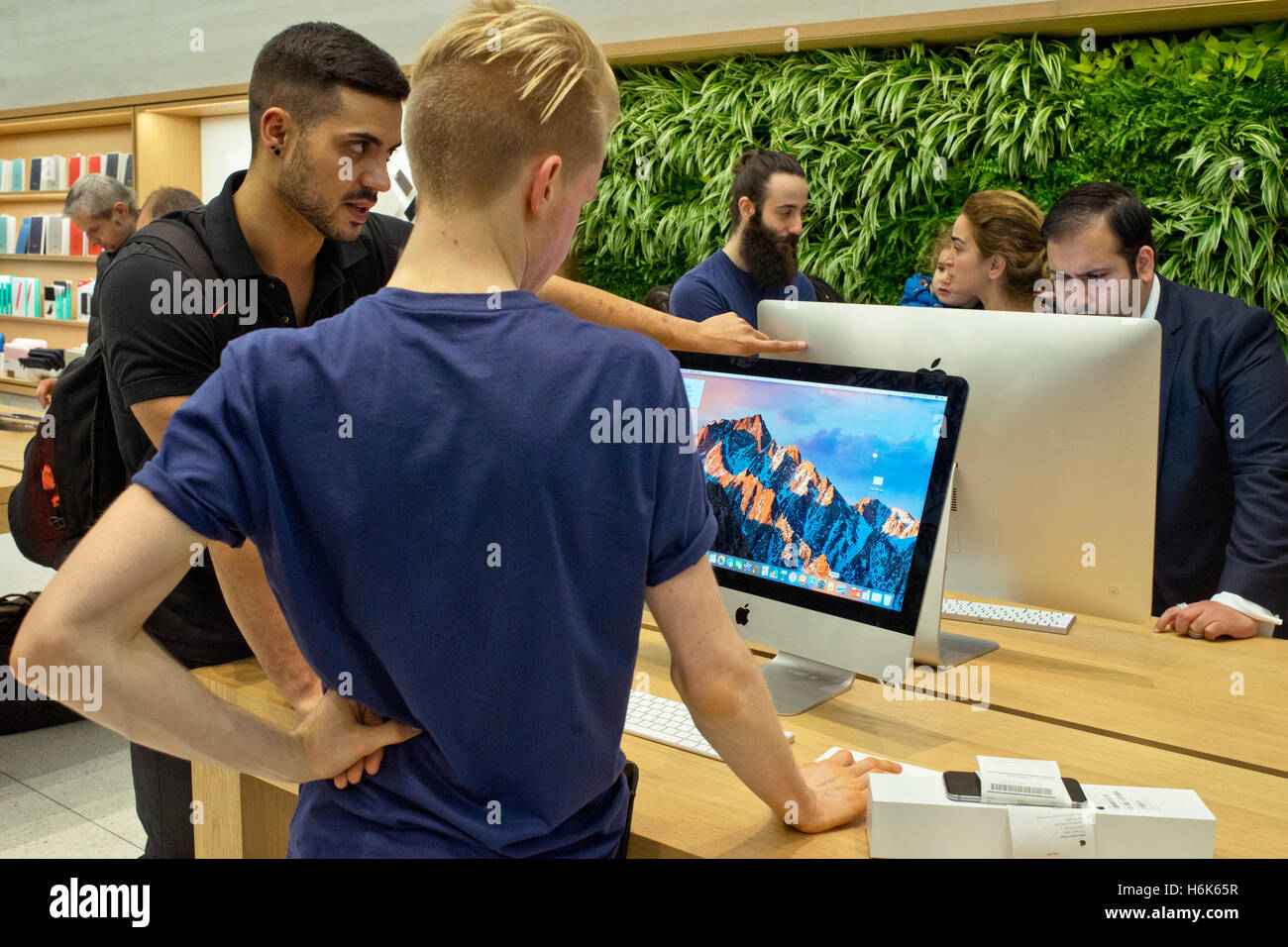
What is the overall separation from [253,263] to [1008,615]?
5.30 feet

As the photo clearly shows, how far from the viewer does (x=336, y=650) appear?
3.25 feet

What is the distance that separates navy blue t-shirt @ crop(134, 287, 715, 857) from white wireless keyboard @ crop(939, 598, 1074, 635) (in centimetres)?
131

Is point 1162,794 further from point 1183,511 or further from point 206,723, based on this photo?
point 1183,511

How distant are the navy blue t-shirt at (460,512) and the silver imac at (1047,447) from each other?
1.07 metres

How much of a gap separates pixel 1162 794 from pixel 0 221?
10429 mm

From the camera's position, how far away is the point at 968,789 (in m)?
1.25

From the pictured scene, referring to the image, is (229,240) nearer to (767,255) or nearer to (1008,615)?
(1008,615)

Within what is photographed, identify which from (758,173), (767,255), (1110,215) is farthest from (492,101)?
(758,173)

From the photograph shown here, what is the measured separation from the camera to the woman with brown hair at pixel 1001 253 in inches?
125

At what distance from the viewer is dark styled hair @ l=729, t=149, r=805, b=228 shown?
423 centimetres

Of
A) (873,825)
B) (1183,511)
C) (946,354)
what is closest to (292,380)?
(873,825)
